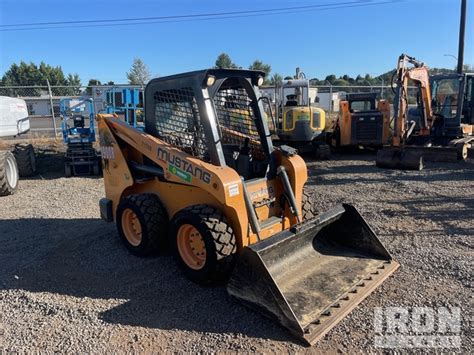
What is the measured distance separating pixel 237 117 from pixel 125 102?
237 inches

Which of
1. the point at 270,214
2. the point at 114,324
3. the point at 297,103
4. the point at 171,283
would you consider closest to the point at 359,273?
the point at 270,214

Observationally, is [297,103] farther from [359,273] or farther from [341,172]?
[359,273]

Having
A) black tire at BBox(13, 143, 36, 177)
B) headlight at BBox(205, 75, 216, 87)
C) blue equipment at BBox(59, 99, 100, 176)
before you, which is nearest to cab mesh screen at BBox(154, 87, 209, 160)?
headlight at BBox(205, 75, 216, 87)

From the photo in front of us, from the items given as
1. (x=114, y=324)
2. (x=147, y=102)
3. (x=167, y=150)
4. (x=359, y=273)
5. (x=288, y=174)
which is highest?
(x=147, y=102)

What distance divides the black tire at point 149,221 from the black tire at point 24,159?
673cm

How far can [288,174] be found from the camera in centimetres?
450

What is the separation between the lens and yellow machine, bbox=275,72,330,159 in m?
12.1

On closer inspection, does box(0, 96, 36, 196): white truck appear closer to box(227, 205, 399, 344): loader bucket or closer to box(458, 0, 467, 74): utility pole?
box(227, 205, 399, 344): loader bucket

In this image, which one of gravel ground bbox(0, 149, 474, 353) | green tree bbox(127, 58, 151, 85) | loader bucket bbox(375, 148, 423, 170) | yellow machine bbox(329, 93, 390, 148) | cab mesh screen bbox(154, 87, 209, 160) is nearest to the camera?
gravel ground bbox(0, 149, 474, 353)

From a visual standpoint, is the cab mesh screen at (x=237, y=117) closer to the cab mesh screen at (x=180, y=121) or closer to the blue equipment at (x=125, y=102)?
the cab mesh screen at (x=180, y=121)

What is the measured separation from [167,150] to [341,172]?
684 cm

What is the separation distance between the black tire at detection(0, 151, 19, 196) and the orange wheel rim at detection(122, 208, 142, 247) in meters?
4.65

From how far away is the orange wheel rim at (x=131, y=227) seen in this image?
484 centimetres

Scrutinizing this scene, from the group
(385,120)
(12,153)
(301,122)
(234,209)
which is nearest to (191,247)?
(234,209)
